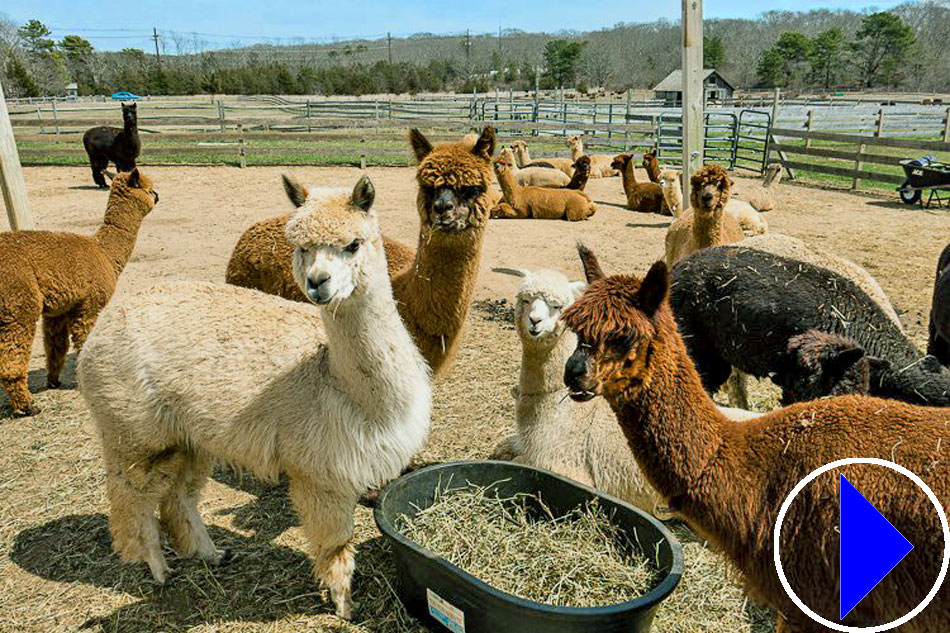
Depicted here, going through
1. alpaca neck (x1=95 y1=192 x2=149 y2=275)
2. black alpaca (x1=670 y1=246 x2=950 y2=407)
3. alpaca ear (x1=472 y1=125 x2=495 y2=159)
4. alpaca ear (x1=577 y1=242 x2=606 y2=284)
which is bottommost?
black alpaca (x1=670 y1=246 x2=950 y2=407)

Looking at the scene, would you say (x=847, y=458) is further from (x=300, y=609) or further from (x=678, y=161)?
(x=678, y=161)

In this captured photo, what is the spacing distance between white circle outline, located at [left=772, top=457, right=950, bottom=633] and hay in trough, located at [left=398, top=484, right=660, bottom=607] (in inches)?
Answer: 36.9

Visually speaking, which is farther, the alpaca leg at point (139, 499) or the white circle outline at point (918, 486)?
the alpaca leg at point (139, 499)

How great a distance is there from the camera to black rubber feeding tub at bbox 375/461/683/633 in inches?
107

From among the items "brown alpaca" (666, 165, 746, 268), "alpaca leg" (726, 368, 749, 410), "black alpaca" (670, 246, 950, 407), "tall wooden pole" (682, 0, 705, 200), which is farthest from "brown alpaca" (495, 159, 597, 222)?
"black alpaca" (670, 246, 950, 407)

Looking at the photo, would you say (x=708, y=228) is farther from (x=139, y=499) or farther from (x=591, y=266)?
(x=139, y=499)

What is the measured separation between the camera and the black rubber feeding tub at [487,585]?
2711mm

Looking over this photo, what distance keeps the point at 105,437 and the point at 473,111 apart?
2964cm

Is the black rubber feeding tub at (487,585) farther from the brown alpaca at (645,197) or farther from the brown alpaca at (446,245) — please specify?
the brown alpaca at (645,197)

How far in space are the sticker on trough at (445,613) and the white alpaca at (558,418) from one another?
1.18m

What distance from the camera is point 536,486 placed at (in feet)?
12.6

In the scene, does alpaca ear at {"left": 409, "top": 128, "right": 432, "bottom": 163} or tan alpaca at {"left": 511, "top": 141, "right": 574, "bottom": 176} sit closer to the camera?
alpaca ear at {"left": 409, "top": 128, "right": 432, "bottom": 163}

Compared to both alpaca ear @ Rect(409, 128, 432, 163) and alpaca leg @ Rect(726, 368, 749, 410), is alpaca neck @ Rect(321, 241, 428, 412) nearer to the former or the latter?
alpaca ear @ Rect(409, 128, 432, 163)

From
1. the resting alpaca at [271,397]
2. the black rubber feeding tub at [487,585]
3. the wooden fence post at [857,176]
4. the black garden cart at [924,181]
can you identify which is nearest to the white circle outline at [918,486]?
the black rubber feeding tub at [487,585]
